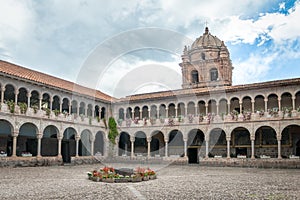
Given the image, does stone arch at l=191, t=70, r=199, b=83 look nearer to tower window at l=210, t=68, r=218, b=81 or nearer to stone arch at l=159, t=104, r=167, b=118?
tower window at l=210, t=68, r=218, b=81

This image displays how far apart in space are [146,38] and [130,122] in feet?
36.2

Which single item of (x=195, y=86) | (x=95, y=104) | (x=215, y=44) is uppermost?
(x=215, y=44)

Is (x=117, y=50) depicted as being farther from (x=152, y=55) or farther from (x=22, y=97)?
(x=22, y=97)

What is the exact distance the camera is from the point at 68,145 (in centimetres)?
3372

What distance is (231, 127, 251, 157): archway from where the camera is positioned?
30.4 metres

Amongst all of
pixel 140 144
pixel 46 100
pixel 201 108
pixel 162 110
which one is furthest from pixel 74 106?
pixel 201 108

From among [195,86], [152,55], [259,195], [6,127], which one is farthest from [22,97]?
[259,195]

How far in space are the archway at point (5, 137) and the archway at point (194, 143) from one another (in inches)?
678

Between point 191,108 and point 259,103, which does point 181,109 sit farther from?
point 259,103

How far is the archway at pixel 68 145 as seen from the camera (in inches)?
1297

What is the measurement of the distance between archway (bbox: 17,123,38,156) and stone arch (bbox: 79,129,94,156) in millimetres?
4758

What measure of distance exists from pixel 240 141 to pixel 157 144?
9.39 metres

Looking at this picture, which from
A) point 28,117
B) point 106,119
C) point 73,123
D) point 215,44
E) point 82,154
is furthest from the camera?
point 215,44

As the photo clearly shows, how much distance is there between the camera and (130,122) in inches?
1371
